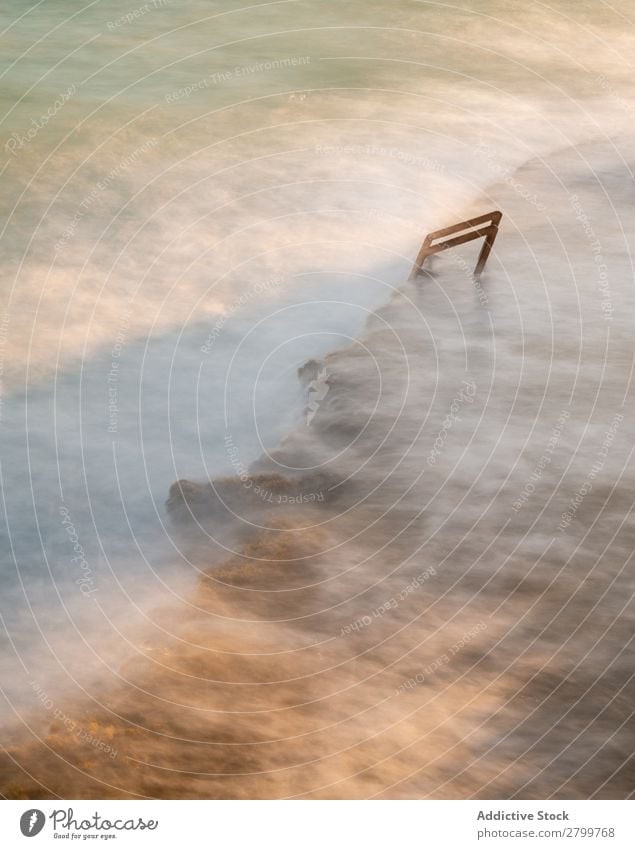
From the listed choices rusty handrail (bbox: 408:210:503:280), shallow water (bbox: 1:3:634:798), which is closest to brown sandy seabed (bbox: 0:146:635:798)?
shallow water (bbox: 1:3:634:798)

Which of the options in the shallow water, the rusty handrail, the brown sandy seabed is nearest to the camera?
the brown sandy seabed

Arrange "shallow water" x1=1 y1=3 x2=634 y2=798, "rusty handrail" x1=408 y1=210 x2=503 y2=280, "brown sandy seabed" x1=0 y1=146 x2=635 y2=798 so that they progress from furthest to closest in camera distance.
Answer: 1. "rusty handrail" x1=408 y1=210 x2=503 y2=280
2. "shallow water" x1=1 y1=3 x2=634 y2=798
3. "brown sandy seabed" x1=0 y1=146 x2=635 y2=798

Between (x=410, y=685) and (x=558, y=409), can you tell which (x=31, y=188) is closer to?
(x=558, y=409)

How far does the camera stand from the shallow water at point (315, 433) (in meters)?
7.53

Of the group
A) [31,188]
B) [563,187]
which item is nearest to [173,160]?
[31,188]

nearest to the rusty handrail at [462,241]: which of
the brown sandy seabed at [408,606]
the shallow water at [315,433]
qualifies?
the shallow water at [315,433]

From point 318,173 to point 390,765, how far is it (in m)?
14.9

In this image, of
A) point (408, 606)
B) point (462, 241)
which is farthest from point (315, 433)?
point (462, 241)

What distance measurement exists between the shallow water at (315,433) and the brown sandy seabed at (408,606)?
0.10 feet

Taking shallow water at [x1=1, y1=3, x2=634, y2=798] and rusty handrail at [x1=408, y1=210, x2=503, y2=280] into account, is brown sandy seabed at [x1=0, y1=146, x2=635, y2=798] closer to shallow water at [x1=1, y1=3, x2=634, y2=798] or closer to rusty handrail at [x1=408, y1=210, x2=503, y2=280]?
shallow water at [x1=1, y1=3, x2=634, y2=798]

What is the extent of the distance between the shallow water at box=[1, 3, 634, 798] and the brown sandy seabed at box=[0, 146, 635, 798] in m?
0.03

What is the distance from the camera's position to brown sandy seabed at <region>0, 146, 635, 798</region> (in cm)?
713

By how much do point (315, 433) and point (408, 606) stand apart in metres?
3.14

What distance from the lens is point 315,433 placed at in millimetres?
11469
